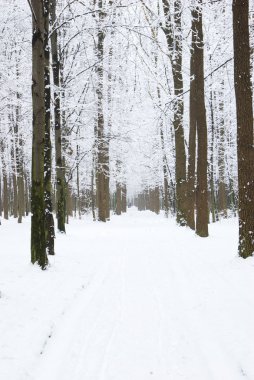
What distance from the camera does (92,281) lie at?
7.55 metres

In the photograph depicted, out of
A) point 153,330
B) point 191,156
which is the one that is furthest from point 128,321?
point 191,156

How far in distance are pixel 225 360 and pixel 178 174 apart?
16.6 meters

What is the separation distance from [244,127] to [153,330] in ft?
17.8

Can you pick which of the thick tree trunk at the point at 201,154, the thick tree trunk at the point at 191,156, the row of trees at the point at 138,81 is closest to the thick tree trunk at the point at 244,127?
the row of trees at the point at 138,81

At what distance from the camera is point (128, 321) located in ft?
16.5

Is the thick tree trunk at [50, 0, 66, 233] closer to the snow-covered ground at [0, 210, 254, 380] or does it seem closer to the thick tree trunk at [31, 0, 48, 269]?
the thick tree trunk at [31, 0, 48, 269]

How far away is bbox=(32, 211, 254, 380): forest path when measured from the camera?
143 inches

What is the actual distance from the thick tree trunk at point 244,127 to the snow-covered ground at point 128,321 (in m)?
0.67

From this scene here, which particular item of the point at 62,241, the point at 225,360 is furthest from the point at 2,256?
the point at 225,360

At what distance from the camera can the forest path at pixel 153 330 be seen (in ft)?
11.9

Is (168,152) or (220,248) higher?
(168,152)

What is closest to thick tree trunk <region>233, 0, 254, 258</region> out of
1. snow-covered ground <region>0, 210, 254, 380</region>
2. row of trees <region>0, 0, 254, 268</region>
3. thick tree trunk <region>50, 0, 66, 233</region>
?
row of trees <region>0, 0, 254, 268</region>

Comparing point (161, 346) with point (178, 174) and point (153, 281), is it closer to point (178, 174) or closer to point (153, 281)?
point (153, 281)

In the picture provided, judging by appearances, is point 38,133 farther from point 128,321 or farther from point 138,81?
point 128,321
